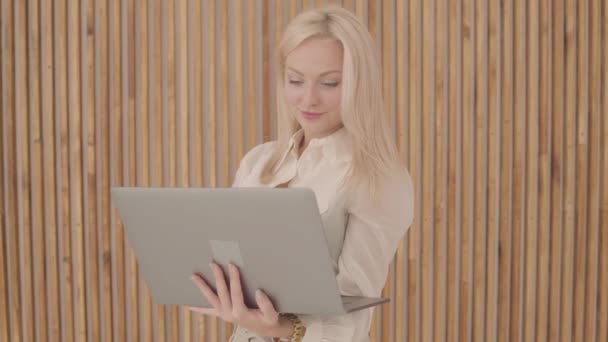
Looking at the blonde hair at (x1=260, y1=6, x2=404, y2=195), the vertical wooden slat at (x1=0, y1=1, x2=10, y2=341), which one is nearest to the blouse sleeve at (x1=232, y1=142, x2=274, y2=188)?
the blonde hair at (x1=260, y1=6, x2=404, y2=195)

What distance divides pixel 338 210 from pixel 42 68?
86.9 inches

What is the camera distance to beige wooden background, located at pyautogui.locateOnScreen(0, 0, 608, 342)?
10.3 ft

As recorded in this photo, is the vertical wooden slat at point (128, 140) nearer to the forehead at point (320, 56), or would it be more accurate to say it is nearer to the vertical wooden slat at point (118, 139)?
the vertical wooden slat at point (118, 139)

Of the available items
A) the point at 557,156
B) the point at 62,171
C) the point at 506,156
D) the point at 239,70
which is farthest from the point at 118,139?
the point at 557,156

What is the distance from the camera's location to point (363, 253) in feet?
4.84

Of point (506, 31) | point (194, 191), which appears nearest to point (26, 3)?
point (506, 31)

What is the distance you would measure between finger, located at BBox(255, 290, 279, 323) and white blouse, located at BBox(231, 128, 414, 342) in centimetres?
10

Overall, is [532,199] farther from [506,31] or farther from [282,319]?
[282,319]

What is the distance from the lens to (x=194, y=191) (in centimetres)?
131

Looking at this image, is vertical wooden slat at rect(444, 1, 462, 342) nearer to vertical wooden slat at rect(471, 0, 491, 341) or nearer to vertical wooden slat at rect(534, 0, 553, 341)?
vertical wooden slat at rect(471, 0, 491, 341)

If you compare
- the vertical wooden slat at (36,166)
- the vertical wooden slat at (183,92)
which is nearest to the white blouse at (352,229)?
the vertical wooden slat at (183,92)

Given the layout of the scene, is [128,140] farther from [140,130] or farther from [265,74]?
[265,74]

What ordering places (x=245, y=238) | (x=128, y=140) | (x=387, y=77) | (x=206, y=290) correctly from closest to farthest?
(x=245, y=238) → (x=206, y=290) → (x=387, y=77) → (x=128, y=140)

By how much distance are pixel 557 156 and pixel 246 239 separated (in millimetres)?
2217
